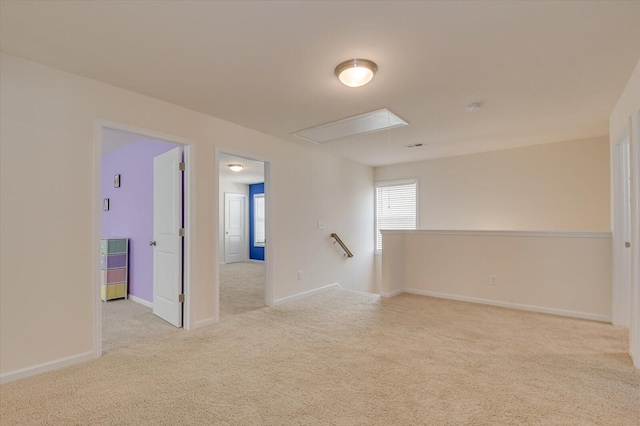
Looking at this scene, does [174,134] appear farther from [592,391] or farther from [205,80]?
[592,391]

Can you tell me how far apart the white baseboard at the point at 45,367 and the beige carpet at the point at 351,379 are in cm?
7

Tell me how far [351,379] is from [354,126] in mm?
2991

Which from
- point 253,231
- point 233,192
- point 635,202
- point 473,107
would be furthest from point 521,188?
point 233,192

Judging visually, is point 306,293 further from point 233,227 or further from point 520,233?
point 233,227

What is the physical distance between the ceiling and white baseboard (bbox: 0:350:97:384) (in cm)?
237

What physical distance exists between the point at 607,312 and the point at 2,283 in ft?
19.2

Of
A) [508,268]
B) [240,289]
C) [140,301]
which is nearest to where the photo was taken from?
[508,268]

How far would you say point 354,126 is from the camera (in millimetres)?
4082

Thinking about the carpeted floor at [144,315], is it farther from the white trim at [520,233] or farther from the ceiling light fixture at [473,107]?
the ceiling light fixture at [473,107]

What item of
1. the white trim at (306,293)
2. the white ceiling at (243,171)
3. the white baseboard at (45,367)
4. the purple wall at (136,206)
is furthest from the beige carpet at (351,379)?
the white ceiling at (243,171)

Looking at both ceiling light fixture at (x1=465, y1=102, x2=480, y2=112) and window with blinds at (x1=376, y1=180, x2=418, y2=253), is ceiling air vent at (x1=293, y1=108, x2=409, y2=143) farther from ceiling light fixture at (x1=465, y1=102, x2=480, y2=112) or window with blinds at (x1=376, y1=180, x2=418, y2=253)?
window with blinds at (x1=376, y1=180, x2=418, y2=253)

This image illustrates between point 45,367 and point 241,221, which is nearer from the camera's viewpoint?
point 45,367

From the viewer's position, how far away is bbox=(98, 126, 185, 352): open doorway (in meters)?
3.46

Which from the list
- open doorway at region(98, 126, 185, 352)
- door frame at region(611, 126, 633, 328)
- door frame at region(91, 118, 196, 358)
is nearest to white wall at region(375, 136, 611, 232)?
door frame at region(611, 126, 633, 328)
